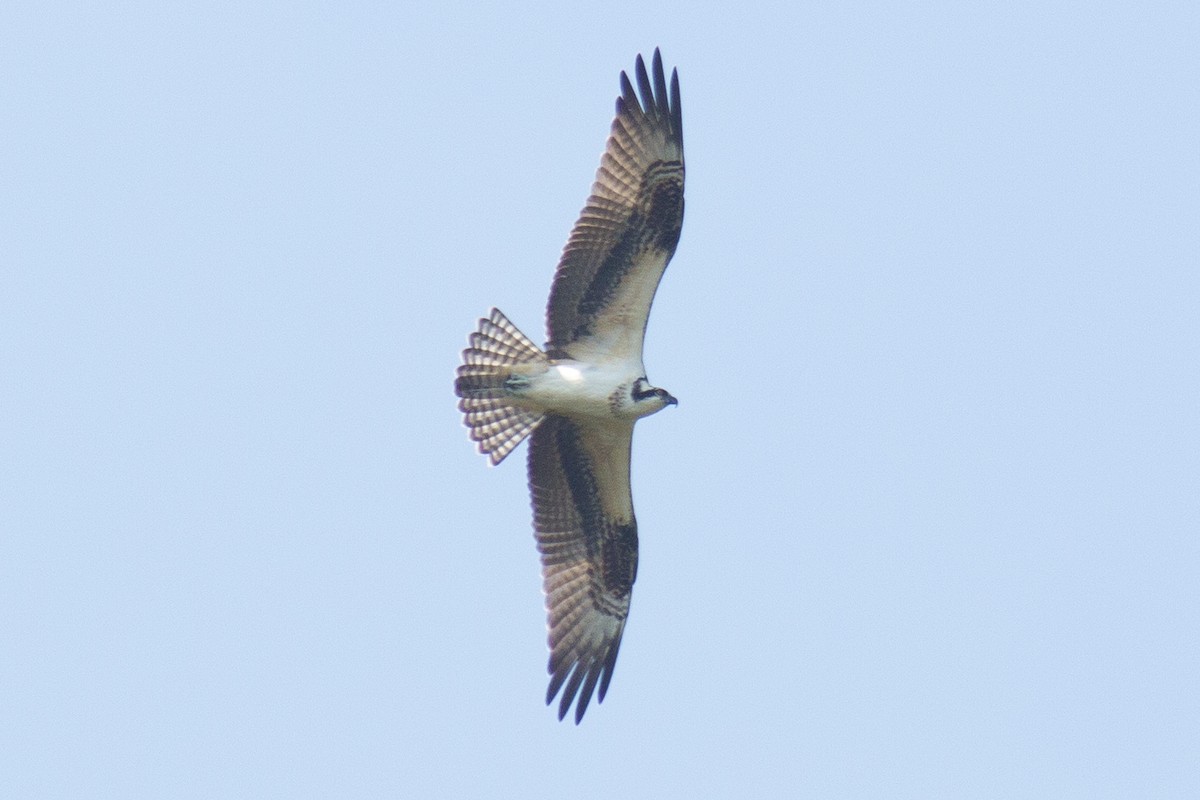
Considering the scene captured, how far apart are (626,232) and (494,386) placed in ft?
4.90

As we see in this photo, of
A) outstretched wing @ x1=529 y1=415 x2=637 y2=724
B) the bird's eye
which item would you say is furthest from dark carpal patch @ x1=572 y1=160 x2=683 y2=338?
outstretched wing @ x1=529 y1=415 x2=637 y2=724

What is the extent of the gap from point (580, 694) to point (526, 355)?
247 cm

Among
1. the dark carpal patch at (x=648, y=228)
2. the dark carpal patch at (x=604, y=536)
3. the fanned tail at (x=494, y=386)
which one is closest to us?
the dark carpal patch at (x=648, y=228)

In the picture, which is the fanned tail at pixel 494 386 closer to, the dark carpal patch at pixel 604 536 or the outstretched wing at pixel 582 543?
the outstretched wing at pixel 582 543

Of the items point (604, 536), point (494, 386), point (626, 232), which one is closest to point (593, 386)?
point (494, 386)

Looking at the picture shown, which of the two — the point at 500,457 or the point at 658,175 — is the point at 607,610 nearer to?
the point at 500,457

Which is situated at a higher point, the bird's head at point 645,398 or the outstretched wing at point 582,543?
the bird's head at point 645,398

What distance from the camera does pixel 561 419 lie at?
47.3 feet

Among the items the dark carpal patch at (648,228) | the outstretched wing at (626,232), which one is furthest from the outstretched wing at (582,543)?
the dark carpal patch at (648,228)

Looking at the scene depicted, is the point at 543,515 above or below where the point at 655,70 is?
below

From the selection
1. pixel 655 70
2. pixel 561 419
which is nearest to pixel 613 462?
pixel 561 419

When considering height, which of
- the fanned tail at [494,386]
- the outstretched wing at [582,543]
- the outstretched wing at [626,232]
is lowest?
the outstretched wing at [582,543]

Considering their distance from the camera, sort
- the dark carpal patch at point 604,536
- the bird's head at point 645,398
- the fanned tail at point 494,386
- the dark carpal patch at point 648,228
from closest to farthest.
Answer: the dark carpal patch at point 648,228, the bird's head at point 645,398, the fanned tail at point 494,386, the dark carpal patch at point 604,536

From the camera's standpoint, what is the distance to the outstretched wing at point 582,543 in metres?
14.5
